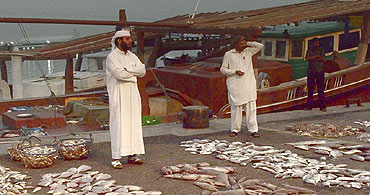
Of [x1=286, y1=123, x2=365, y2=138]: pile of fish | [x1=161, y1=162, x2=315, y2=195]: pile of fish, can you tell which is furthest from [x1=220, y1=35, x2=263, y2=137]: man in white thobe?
[x1=161, y1=162, x2=315, y2=195]: pile of fish

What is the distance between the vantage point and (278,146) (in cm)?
884

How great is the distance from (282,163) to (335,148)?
5.00ft

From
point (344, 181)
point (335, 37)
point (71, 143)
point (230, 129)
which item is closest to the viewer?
point (344, 181)

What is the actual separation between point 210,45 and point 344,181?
14.0 m

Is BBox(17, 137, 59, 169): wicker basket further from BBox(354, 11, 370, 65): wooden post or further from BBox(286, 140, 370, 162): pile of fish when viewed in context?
BBox(354, 11, 370, 65): wooden post

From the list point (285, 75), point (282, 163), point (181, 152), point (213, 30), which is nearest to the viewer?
point (282, 163)

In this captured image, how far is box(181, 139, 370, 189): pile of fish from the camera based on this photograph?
6621 millimetres

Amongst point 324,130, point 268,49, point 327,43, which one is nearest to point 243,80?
point 324,130

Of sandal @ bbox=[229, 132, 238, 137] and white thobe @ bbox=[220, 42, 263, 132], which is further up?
white thobe @ bbox=[220, 42, 263, 132]

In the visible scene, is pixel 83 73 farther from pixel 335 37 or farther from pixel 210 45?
pixel 335 37

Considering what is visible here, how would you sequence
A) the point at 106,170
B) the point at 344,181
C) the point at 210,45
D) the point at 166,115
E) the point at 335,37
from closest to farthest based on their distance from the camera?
1. the point at 344,181
2. the point at 106,170
3. the point at 166,115
4. the point at 335,37
5. the point at 210,45

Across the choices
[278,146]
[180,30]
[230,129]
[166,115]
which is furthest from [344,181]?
[180,30]

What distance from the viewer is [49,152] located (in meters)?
7.52

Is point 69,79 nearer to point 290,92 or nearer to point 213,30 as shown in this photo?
point 213,30
